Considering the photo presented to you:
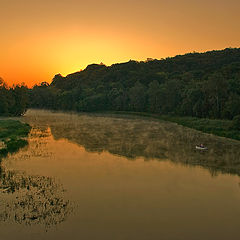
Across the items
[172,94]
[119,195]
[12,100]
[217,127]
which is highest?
[172,94]

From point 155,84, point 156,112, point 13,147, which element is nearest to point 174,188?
point 13,147

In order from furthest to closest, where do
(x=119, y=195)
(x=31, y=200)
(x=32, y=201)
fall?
(x=119, y=195) < (x=31, y=200) < (x=32, y=201)

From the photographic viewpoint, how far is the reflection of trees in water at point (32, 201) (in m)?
15.3

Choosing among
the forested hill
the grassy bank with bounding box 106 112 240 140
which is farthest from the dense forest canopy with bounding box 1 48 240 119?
the grassy bank with bounding box 106 112 240 140

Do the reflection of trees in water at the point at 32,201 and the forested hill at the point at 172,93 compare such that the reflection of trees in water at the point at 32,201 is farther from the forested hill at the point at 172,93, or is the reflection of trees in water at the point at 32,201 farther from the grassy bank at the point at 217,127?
the forested hill at the point at 172,93

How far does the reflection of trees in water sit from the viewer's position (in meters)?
15.3

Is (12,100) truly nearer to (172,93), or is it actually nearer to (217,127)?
(172,93)

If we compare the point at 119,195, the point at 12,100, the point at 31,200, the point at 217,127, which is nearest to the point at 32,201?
the point at 31,200

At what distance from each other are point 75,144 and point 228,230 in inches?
1126

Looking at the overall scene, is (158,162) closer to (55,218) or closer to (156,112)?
(55,218)

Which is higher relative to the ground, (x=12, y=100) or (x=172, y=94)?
(x=172, y=94)

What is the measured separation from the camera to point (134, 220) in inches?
616

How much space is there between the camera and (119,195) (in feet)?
64.2

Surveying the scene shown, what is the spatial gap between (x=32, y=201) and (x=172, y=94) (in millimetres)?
84099
